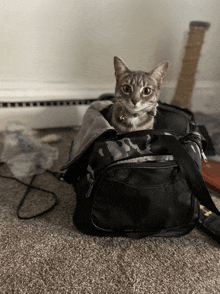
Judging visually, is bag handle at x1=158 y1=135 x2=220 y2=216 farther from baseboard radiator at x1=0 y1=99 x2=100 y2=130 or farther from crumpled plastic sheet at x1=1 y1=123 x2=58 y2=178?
baseboard radiator at x1=0 y1=99 x2=100 y2=130

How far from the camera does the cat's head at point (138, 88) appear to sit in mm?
710

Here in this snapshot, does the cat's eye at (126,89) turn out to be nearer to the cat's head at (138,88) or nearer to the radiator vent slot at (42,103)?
the cat's head at (138,88)

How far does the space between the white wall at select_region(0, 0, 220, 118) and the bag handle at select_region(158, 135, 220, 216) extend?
786 mm

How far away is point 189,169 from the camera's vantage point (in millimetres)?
542

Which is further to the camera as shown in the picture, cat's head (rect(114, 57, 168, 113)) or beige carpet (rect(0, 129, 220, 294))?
cat's head (rect(114, 57, 168, 113))

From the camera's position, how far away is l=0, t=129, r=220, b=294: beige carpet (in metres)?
0.53

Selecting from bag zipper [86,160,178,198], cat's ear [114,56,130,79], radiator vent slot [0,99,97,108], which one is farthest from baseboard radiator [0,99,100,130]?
bag zipper [86,160,178,198]

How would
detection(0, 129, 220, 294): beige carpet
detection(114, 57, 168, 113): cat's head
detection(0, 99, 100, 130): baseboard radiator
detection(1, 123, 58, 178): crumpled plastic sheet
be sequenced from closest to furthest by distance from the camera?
detection(0, 129, 220, 294): beige carpet → detection(114, 57, 168, 113): cat's head → detection(1, 123, 58, 178): crumpled plastic sheet → detection(0, 99, 100, 130): baseboard radiator

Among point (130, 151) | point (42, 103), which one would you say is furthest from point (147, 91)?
point (42, 103)

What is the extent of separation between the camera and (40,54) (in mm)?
1091

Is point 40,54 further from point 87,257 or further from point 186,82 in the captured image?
point 87,257

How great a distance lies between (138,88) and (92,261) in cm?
52

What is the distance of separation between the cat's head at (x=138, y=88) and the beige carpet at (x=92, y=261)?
0.41m

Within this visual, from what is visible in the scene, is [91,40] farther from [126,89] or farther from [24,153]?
[24,153]
